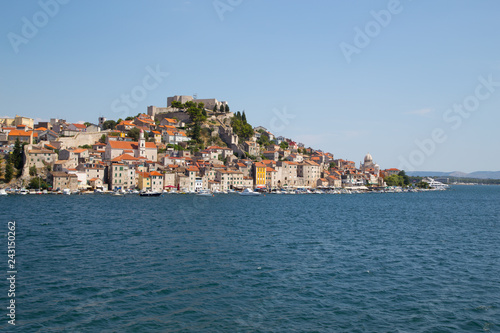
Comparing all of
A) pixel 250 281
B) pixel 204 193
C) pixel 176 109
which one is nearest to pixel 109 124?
pixel 176 109

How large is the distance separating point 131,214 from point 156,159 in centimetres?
4207

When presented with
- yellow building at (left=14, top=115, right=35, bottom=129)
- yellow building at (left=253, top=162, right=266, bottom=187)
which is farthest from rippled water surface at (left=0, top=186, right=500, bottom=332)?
yellow building at (left=14, top=115, right=35, bottom=129)

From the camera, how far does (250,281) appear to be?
46.3 ft

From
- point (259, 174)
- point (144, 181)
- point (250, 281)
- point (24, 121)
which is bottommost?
point (250, 281)

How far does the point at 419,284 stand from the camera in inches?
554

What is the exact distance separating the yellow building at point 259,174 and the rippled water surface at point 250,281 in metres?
57.7

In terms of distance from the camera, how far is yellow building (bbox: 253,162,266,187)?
83750mm

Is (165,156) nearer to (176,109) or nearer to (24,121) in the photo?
(176,109)

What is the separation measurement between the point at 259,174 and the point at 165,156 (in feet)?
66.0

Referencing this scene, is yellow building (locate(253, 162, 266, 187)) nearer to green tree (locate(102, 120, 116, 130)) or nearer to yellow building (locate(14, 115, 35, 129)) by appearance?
green tree (locate(102, 120, 116, 130))

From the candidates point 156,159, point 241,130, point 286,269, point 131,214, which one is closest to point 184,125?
point 241,130
